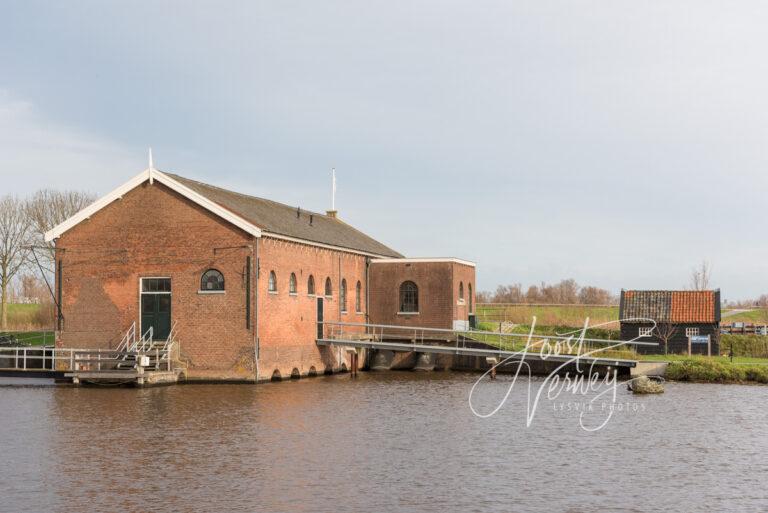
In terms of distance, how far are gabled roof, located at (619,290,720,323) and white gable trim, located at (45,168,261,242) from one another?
71.3ft

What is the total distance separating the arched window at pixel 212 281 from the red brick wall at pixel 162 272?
209 millimetres

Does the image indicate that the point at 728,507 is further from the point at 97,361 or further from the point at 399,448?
the point at 97,361

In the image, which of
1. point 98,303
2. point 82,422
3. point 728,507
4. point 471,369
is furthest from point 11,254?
point 728,507

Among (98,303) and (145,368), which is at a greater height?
(98,303)

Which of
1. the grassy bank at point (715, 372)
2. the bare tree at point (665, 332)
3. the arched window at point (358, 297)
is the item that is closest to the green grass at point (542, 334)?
the bare tree at point (665, 332)

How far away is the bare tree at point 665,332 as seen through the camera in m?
43.7

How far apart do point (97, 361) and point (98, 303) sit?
304cm

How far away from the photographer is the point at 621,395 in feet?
96.8

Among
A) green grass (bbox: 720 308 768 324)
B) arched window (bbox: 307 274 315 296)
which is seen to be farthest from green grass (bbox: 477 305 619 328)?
arched window (bbox: 307 274 315 296)

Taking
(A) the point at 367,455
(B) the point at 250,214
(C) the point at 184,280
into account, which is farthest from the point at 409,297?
(A) the point at 367,455

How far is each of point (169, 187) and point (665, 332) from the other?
2488cm

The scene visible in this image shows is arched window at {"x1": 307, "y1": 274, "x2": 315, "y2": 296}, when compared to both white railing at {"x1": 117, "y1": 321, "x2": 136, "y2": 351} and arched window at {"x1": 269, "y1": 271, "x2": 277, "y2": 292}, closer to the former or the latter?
arched window at {"x1": 269, "y1": 271, "x2": 277, "y2": 292}

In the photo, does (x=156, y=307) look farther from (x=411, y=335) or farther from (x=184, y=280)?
(x=411, y=335)

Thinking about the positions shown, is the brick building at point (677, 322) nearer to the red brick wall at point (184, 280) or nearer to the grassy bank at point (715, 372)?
the grassy bank at point (715, 372)
